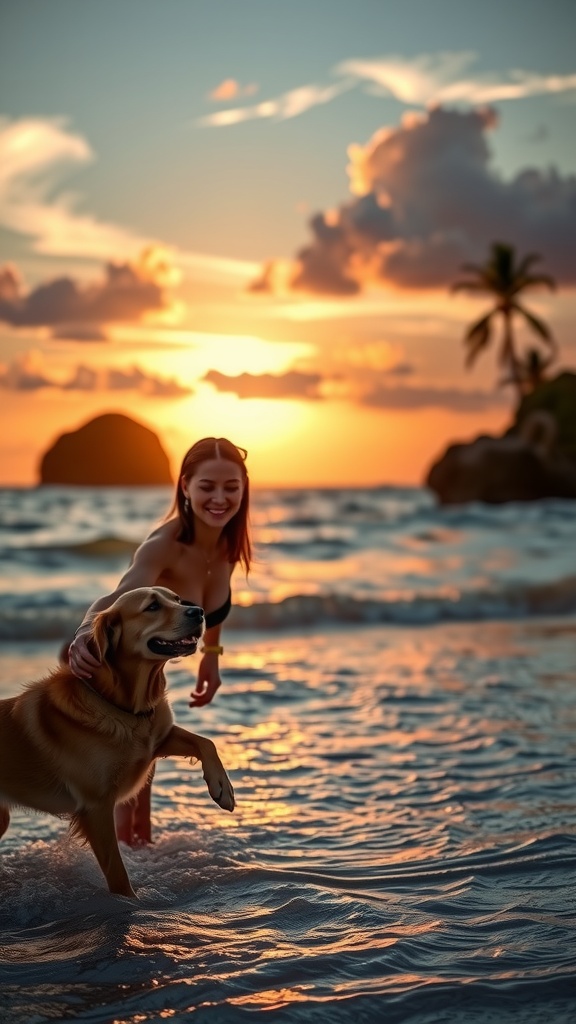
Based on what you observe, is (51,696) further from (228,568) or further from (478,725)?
(478,725)

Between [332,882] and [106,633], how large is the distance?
1.51 m

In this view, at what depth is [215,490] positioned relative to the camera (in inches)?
194

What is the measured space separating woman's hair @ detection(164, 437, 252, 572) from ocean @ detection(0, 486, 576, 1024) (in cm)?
145

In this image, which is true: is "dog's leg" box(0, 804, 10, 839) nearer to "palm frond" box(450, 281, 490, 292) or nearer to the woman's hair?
the woman's hair

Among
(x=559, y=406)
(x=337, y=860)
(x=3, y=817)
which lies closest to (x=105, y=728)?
(x=3, y=817)

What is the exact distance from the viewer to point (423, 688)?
8805mm

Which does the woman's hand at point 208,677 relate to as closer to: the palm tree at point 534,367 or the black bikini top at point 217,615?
the black bikini top at point 217,615

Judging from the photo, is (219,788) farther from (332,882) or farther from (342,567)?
(342,567)

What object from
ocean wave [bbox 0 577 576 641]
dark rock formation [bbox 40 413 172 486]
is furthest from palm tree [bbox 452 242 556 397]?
dark rock formation [bbox 40 413 172 486]

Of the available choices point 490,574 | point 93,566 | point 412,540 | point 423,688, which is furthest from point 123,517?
point 423,688

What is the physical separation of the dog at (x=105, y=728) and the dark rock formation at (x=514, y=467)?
1448 inches

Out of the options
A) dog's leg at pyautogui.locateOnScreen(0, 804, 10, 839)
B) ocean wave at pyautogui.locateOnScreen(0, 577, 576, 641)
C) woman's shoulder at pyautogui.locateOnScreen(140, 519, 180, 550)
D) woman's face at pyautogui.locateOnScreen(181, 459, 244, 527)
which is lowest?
ocean wave at pyautogui.locateOnScreen(0, 577, 576, 641)

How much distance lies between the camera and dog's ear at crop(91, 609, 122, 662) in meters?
4.11

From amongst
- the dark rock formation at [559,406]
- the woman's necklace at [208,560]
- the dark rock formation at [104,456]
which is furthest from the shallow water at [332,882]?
the dark rock formation at [104,456]
